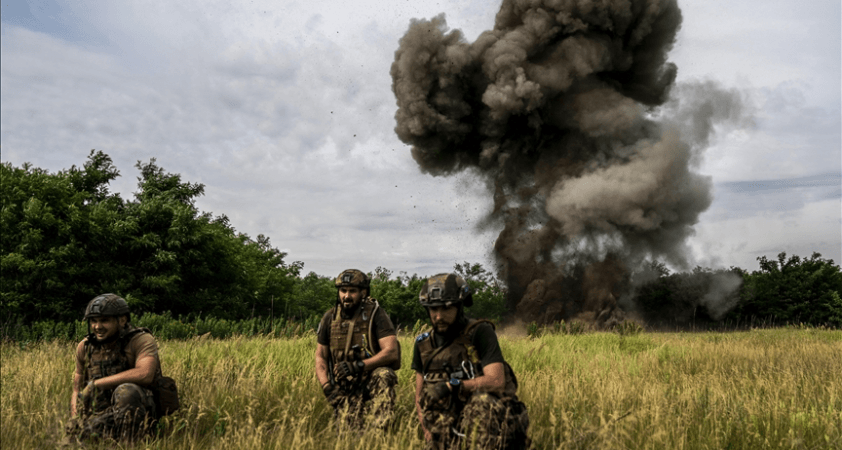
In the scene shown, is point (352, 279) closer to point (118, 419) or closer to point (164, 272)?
point (118, 419)

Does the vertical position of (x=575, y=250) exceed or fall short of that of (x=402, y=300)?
it exceeds it

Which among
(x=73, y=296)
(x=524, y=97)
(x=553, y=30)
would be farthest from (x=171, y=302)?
(x=553, y=30)

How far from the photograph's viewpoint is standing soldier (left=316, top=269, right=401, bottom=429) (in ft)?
14.4

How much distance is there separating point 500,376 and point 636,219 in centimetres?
2995

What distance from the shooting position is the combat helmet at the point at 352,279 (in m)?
4.67

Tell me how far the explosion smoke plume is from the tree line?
4.90m

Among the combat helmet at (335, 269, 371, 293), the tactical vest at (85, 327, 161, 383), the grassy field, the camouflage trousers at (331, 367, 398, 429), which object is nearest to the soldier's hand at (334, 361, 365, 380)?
the camouflage trousers at (331, 367, 398, 429)

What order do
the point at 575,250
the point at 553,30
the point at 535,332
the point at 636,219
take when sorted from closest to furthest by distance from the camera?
1. the point at 535,332
2. the point at 636,219
3. the point at 553,30
4. the point at 575,250

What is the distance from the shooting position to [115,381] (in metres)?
4.10

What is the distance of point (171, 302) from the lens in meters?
23.7

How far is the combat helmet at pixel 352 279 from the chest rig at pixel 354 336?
204 millimetres

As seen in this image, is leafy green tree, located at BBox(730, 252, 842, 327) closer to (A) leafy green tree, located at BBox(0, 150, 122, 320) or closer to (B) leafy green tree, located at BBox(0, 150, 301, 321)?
(B) leafy green tree, located at BBox(0, 150, 301, 321)

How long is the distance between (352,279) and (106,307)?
6.64ft

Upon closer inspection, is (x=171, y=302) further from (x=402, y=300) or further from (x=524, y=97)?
(x=524, y=97)
